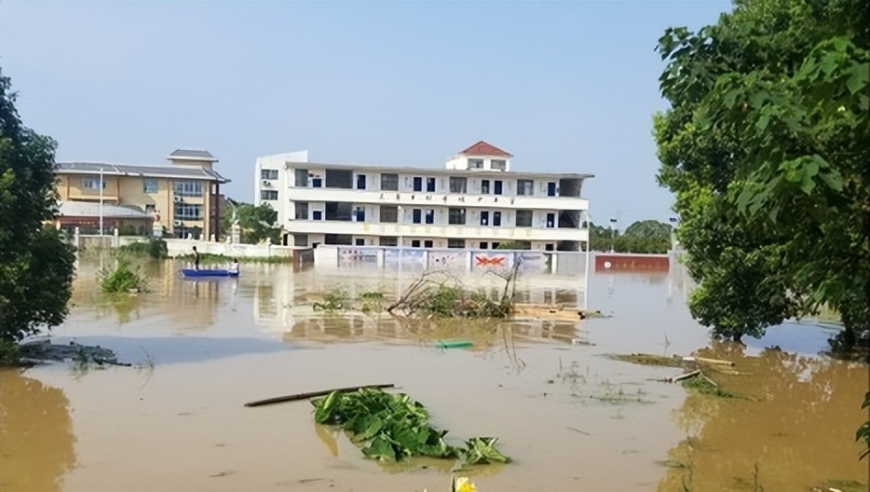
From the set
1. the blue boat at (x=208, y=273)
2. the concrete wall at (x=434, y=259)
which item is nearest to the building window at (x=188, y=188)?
the concrete wall at (x=434, y=259)

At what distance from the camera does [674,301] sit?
34.7 m

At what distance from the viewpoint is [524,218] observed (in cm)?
6244

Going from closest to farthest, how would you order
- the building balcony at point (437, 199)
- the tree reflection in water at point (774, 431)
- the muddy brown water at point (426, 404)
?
1. the muddy brown water at point (426, 404)
2. the tree reflection in water at point (774, 431)
3. the building balcony at point (437, 199)

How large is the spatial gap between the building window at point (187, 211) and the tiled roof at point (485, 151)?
2268cm

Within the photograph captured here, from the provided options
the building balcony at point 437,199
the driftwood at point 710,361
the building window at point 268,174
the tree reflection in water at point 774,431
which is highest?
the building window at point 268,174

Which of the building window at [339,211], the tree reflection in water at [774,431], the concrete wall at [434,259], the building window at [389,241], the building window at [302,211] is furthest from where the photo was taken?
the building window at [389,241]

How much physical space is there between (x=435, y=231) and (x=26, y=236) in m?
48.0

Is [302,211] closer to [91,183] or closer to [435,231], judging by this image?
[435,231]

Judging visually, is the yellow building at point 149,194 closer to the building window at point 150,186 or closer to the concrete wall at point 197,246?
the building window at point 150,186

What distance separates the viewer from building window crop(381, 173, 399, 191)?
61.0 m

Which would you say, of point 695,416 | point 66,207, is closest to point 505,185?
point 66,207

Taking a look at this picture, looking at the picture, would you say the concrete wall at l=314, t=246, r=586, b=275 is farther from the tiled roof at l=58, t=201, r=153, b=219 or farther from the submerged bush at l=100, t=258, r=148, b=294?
the submerged bush at l=100, t=258, r=148, b=294

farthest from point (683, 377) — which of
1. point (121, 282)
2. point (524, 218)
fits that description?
point (524, 218)

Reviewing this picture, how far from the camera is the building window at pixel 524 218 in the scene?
62.2 m
